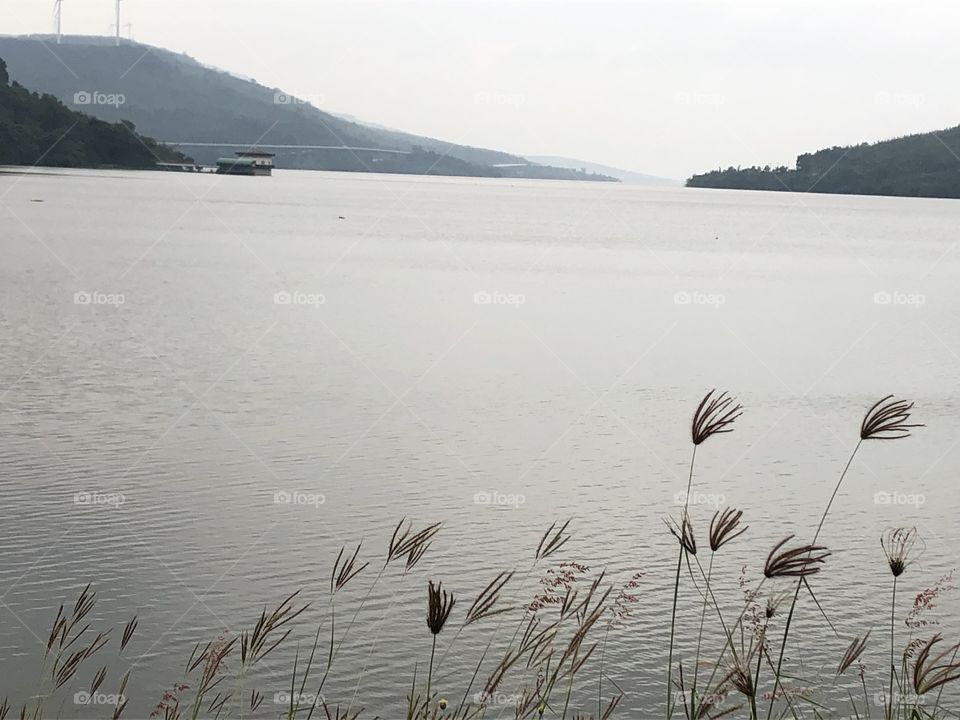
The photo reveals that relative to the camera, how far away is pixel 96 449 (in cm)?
1383

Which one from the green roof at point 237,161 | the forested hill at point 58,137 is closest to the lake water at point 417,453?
the forested hill at point 58,137

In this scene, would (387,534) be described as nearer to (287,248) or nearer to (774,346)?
(774,346)

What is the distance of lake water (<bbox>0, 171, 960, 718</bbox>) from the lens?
→ 361 inches

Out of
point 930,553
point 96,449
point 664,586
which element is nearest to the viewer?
point 664,586

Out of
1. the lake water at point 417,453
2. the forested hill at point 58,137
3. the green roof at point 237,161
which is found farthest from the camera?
the green roof at point 237,161

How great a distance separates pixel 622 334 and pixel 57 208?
48809 mm

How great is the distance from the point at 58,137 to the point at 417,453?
141 m

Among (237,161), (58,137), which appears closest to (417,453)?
(58,137)

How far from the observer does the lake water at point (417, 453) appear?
9.18 meters

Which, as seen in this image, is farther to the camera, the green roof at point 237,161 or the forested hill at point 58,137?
the green roof at point 237,161

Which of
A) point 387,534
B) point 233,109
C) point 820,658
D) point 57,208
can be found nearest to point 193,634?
point 387,534

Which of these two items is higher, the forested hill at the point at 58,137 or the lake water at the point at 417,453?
the forested hill at the point at 58,137

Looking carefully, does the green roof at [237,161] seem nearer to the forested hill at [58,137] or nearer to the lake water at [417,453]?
the forested hill at [58,137]

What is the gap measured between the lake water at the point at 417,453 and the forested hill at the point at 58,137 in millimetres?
101556
